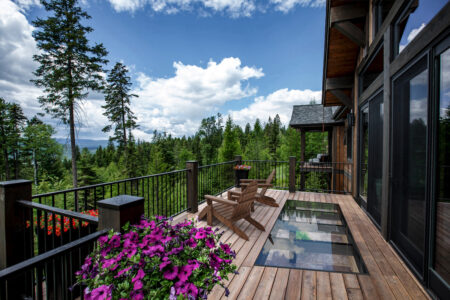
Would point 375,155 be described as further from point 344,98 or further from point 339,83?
point 339,83

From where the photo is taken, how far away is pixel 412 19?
2.50 m

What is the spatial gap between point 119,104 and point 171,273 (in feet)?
71.1

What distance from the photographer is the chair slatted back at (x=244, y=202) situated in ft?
11.1

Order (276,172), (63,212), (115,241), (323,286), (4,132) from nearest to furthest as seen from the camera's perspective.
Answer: (115,241) < (63,212) < (323,286) < (276,172) < (4,132)

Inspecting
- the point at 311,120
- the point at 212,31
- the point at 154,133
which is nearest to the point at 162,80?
the point at 212,31

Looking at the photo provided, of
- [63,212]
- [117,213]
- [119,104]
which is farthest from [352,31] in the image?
[119,104]

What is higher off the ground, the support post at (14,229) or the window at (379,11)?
the window at (379,11)

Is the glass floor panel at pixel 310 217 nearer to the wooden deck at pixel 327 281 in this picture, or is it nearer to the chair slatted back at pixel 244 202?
the wooden deck at pixel 327 281

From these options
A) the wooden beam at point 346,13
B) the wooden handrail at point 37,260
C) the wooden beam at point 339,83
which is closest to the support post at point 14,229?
the wooden handrail at point 37,260

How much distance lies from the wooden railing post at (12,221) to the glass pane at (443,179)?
3.95 m

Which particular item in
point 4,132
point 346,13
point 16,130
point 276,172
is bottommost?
point 276,172

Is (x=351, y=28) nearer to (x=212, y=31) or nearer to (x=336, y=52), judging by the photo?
(x=336, y=52)

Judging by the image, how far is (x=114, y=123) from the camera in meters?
19.7

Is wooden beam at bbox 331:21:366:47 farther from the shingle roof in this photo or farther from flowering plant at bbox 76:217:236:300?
the shingle roof
